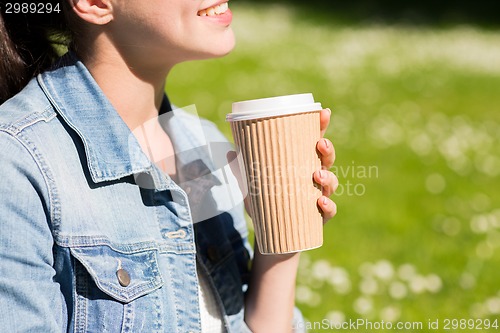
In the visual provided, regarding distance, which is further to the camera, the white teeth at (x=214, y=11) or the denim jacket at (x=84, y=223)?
the white teeth at (x=214, y=11)

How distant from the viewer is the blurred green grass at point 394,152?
11.9 feet

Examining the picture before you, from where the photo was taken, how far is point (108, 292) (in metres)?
1.78

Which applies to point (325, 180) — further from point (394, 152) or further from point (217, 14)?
point (394, 152)

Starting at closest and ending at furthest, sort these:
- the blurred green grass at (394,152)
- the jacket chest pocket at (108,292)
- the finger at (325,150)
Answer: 1. the jacket chest pocket at (108,292)
2. the finger at (325,150)
3. the blurred green grass at (394,152)

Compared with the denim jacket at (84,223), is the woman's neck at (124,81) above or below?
above

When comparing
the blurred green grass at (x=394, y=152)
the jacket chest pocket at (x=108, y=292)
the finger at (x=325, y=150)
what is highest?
the finger at (x=325, y=150)

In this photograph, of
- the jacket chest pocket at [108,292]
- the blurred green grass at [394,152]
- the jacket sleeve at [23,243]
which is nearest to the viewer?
the jacket sleeve at [23,243]

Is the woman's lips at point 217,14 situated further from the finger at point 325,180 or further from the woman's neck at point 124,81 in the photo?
the finger at point 325,180

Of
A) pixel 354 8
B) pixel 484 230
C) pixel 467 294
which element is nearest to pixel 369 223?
pixel 484 230

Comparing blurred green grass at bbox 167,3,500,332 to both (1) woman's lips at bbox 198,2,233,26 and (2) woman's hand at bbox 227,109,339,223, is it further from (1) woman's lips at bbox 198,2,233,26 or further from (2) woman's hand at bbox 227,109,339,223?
(1) woman's lips at bbox 198,2,233,26

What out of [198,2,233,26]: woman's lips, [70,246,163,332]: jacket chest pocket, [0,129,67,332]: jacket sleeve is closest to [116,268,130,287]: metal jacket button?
[70,246,163,332]: jacket chest pocket

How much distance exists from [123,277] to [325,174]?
1.91ft

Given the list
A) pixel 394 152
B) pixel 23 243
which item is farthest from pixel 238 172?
pixel 394 152

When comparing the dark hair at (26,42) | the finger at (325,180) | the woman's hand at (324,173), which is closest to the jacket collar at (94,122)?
the dark hair at (26,42)
